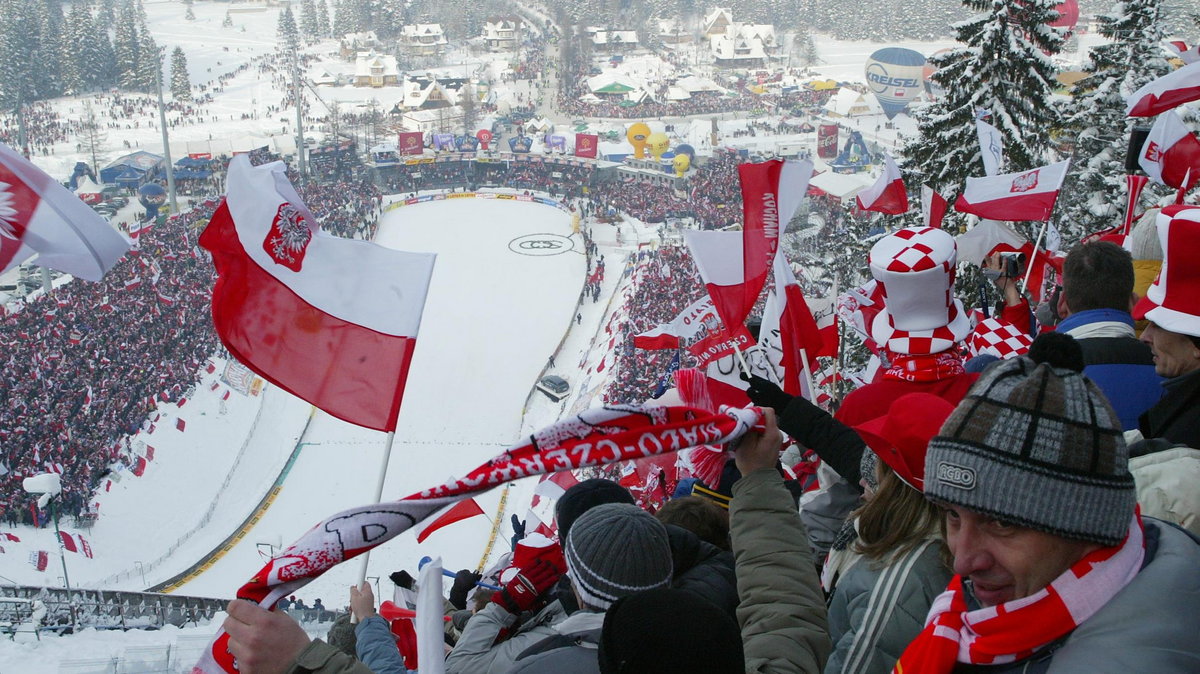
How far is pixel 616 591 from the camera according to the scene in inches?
79.5

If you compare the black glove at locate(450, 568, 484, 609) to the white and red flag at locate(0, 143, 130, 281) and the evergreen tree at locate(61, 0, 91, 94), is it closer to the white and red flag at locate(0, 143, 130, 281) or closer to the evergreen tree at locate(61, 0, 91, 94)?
the white and red flag at locate(0, 143, 130, 281)

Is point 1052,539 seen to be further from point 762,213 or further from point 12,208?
point 12,208

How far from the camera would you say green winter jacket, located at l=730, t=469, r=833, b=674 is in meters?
1.80

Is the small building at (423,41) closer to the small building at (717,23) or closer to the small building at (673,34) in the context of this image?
the small building at (673,34)

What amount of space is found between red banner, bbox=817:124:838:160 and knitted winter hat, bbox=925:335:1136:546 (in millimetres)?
47551

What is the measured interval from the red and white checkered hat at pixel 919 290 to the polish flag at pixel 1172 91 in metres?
4.81

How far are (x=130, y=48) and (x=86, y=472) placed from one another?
55.9 metres

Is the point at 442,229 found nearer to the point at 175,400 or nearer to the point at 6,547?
the point at 175,400

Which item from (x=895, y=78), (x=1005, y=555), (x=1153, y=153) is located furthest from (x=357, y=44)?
(x=1005, y=555)

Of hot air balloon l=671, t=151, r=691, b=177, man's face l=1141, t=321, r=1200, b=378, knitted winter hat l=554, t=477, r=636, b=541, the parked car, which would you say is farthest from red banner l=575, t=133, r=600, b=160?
man's face l=1141, t=321, r=1200, b=378

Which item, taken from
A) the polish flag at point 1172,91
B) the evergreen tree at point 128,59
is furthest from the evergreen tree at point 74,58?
the polish flag at point 1172,91

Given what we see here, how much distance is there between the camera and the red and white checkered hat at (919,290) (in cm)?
309

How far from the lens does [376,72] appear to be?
68.8 m

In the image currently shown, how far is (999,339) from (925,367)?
1896mm
